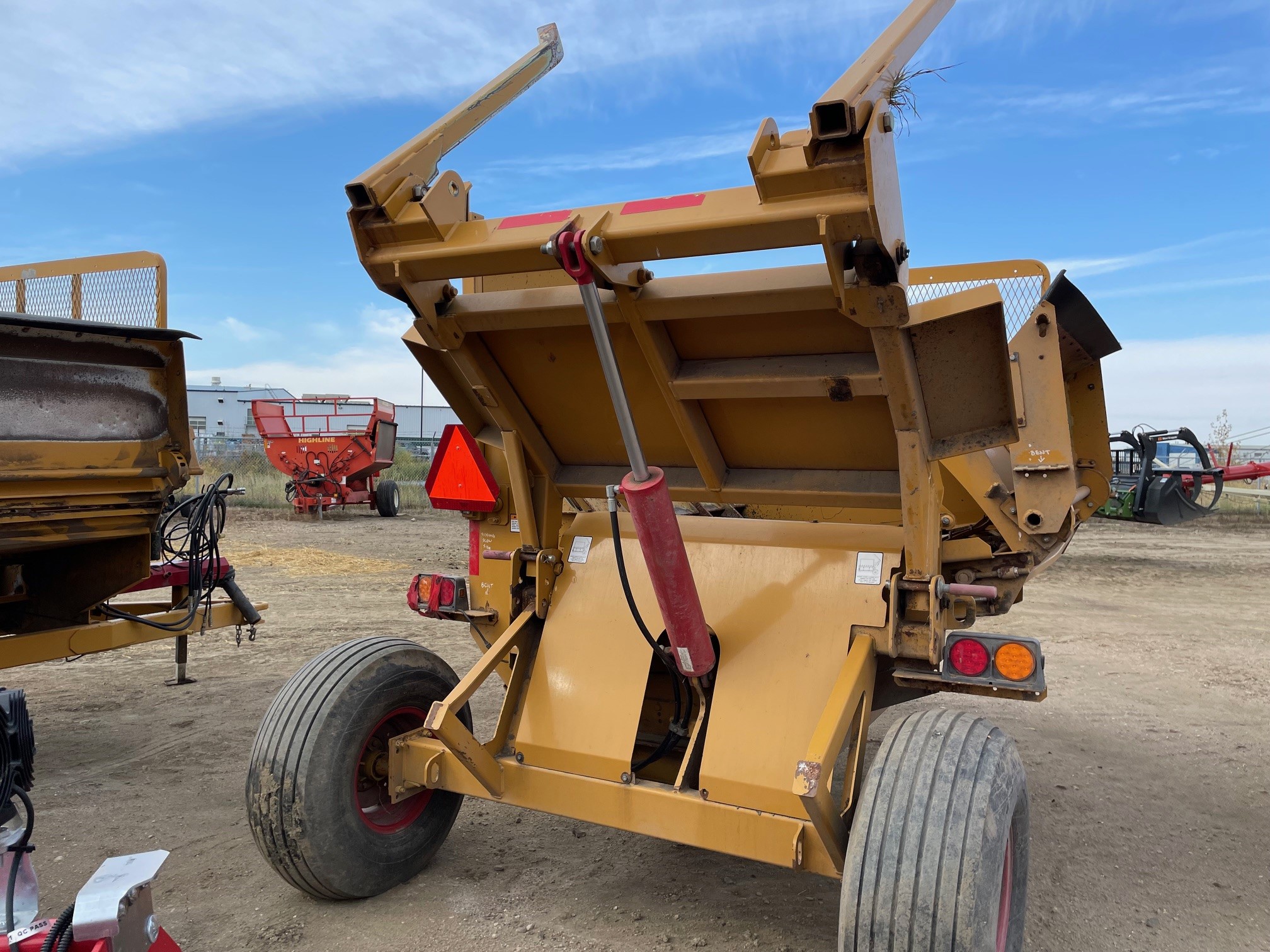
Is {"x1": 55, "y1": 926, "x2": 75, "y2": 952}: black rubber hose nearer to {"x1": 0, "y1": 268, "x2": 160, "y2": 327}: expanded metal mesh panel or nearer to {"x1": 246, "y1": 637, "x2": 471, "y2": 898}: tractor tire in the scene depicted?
{"x1": 246, "y1": 637, "x2": 471, "y2": 898}: tractor tire

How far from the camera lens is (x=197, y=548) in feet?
15.7

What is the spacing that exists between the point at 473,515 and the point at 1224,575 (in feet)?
37.8

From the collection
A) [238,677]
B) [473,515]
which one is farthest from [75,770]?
[473,515]

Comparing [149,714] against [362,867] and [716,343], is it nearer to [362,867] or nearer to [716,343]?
[362,867]

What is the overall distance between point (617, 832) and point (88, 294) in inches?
155

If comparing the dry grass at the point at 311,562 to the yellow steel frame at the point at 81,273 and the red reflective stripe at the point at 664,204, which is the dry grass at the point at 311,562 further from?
the red reflective stripe at the point at 664,204

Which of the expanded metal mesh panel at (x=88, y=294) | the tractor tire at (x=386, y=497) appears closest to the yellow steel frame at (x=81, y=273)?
the expanded metal mesh panel at (x=88, y=294)

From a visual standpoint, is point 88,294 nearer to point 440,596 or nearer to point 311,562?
point 440,596

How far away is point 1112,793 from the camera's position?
14.7 feet

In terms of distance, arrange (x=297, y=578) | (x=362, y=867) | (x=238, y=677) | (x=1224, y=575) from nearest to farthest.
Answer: (x=362, y=867) → (x=238, y=677) → (x=297, y=578) → (x=1224, y=575)

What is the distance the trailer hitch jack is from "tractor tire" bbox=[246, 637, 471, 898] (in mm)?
1033

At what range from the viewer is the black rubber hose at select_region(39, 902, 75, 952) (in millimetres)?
1731

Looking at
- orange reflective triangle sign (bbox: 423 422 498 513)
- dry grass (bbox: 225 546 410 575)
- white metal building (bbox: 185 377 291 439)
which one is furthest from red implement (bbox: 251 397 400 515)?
white metal building (bbox: 185 377 291 439)

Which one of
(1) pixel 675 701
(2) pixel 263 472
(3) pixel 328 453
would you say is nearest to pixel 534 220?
(1) pixel 675 701
